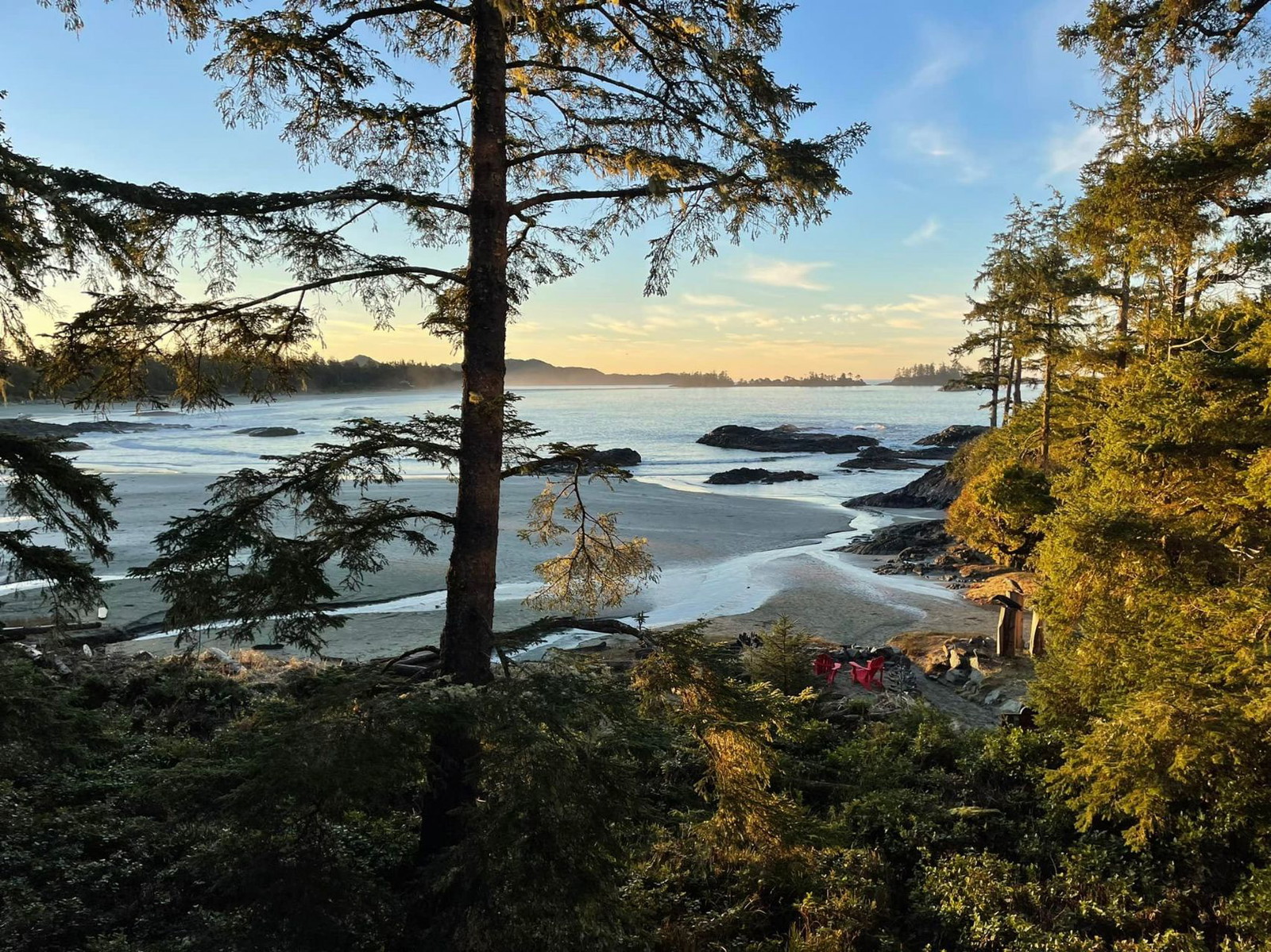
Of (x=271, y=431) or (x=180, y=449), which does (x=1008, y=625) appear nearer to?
(x=180, y=449)

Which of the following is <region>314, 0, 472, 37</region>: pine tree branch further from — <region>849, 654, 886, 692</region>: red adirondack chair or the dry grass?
the dry grass

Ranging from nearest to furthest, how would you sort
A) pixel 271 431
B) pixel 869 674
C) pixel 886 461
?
pixel 869 674 → pixel 886 461 → pixel 271 431

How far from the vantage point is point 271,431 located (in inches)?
2958

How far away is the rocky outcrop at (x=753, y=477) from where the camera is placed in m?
47.5

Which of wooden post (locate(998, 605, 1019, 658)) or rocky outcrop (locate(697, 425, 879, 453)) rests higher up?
rocky outcrop (locate(697, 425, 879, 453))

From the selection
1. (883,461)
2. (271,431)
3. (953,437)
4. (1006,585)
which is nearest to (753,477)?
(883,461)

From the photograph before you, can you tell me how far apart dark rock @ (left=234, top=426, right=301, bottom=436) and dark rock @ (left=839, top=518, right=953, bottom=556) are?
63.0 m

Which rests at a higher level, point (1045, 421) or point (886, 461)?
point (1045, 421)

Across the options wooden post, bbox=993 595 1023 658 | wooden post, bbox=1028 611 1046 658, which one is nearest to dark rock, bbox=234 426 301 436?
wooden post, bbox=993 595 1023 658

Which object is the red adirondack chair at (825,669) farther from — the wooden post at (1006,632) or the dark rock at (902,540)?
the dark rock at (902,540)

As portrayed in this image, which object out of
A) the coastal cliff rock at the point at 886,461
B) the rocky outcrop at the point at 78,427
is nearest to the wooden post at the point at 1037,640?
the coastal cliff rock at the point at 886,461

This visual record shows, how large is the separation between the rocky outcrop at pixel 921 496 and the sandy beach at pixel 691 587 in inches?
182

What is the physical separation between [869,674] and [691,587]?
8.74m

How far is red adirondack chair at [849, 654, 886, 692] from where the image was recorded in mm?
13430
